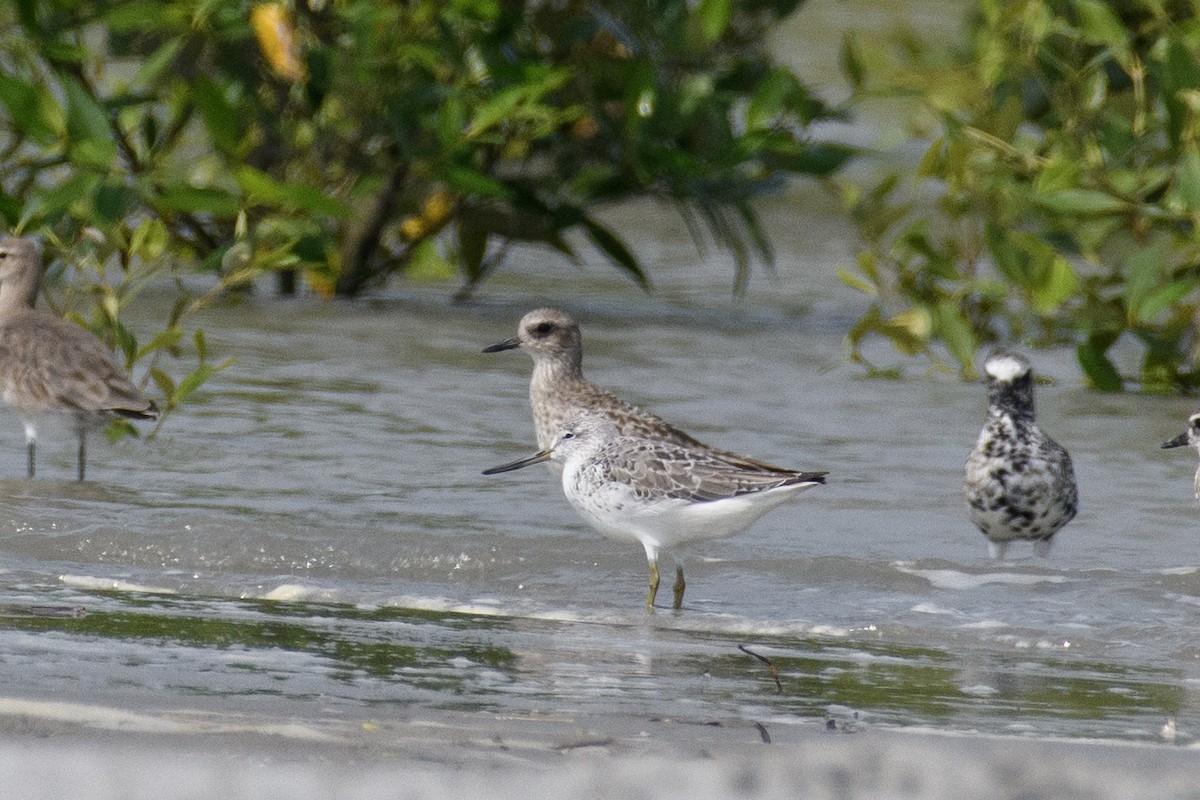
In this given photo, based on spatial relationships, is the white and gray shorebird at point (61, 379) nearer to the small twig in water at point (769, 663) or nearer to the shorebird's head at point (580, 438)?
the shorebird's head at point (580, 438)

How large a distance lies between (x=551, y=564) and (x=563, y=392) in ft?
4.21

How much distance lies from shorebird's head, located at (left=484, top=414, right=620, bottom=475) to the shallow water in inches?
11.5

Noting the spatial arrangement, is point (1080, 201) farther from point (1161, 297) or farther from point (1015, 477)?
point (1015, 477)

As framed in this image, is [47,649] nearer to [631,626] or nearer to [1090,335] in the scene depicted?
[631,626]

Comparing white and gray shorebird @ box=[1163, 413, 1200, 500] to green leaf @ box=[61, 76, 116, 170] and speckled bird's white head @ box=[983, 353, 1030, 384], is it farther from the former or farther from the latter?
green leaf @ box=[61, 76, 116, 170]

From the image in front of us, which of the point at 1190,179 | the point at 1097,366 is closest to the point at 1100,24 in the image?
the point at 1190,179

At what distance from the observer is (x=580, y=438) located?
267 inches

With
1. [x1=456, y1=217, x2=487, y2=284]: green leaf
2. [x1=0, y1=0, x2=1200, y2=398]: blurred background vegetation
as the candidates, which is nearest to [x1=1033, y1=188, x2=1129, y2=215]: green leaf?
[x1=0, y1=0, x2=1200, y2=398]: blurred background vegetation

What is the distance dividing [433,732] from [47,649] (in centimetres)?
120

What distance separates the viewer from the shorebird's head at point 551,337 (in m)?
8.15

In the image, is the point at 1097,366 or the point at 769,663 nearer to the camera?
the point at 769,663

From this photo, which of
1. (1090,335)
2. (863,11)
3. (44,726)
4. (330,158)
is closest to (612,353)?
(330,158)

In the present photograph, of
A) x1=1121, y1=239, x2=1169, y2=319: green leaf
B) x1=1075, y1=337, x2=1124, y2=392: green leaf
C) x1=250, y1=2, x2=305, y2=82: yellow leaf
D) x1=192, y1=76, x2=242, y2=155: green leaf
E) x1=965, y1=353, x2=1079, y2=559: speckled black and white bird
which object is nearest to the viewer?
x1=965, y1=353, x2=1079, y2=559: speckled black and white bird

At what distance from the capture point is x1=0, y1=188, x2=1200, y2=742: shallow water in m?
4.88
